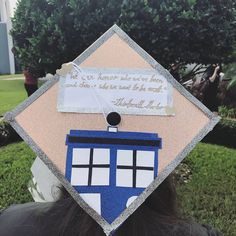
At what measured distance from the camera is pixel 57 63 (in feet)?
11.6

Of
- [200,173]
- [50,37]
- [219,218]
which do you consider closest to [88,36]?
[50,37]

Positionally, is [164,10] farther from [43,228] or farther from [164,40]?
[43,228]

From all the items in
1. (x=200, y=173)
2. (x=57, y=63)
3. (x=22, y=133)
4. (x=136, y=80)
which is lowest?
(x=200, y=173)

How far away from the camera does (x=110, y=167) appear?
1.21 m

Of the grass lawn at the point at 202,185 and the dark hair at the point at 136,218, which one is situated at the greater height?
the dark hair at the point at 136,218

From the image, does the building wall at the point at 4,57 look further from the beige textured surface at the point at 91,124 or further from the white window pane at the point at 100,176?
the white window pane at the point at 100,176

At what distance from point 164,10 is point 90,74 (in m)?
2.19

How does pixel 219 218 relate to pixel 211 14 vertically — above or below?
below

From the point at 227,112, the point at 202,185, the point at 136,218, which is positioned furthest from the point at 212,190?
the point at 227,112

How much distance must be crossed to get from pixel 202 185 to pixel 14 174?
1.69 m

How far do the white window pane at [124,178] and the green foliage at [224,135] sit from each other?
6069 mm

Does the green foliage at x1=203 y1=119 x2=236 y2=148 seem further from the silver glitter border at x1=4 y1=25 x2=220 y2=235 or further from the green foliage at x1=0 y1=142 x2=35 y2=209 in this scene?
the silver glitter border at x1=4 y1=25 x2=220 y2=235

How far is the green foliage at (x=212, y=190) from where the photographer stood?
3.84m

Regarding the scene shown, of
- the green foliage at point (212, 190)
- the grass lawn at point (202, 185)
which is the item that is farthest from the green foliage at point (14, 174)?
the green foliage at point (212, 190)
